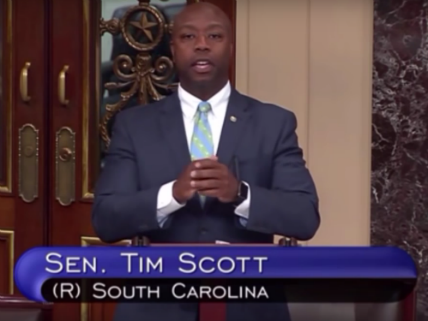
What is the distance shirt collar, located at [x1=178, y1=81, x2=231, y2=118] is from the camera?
159 cm

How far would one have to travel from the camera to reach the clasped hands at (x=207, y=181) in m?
1.48

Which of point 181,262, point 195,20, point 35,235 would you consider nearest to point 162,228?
point 181,262

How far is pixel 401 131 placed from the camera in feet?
7.86

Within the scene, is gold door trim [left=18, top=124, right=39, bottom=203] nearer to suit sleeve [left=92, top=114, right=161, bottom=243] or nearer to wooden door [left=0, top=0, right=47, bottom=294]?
wooden door [left=0, top=0, right=47, bottom=294]

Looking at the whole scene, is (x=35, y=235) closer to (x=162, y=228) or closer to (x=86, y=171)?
(x=86, y=171)

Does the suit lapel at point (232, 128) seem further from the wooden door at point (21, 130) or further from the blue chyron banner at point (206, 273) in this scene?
the wooden door at point (21, 130)

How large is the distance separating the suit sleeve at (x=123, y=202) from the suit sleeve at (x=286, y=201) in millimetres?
182

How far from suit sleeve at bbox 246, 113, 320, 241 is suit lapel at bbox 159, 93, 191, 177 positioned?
0.14 meters

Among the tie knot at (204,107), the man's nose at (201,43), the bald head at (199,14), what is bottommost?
the tie knot at (204,107)

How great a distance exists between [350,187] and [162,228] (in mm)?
1013

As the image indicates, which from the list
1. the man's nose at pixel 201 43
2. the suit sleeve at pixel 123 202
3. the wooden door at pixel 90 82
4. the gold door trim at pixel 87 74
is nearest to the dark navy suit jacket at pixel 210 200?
the suit sleeve at pixel 123 202

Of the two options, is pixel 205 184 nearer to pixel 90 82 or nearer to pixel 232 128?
pixel 232 128

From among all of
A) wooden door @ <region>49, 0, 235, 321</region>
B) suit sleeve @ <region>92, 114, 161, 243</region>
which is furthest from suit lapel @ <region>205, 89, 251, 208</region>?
wooden door @ <region>49, 0, 235, 321</region>

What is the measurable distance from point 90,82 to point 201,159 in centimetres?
112
